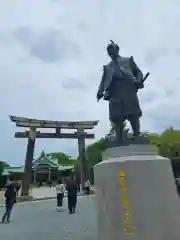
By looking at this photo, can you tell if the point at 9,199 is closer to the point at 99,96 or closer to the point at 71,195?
the point at 71,195

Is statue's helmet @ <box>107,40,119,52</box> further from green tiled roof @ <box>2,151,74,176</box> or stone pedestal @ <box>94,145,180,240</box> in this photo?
green tiled roof @ <box>2,151,74,176</box>

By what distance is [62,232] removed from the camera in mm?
9922

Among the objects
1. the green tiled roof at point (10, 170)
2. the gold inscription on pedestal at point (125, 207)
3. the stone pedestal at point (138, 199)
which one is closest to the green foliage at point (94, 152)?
the green tiled roof at point (10, 170)

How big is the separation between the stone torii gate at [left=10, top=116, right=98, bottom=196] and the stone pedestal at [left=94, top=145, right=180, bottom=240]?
25.9 m

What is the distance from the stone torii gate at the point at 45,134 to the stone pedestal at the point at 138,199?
25.9m

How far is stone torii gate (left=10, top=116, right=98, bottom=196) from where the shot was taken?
107 feet

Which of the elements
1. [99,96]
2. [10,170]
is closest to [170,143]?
[10,170]

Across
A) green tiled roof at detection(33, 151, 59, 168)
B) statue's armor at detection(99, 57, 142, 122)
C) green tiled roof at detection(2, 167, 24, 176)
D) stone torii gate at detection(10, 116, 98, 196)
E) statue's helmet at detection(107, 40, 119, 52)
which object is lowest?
statue's armor at detection(99, 57, 142, 122)

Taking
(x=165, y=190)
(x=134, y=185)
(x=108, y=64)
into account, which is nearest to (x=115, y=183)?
(x=134, y=185)

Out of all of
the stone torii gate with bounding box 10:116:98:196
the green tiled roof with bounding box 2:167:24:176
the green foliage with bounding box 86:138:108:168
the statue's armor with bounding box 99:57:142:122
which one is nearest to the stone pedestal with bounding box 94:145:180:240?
the statue's armor with bounding box 99:57:142:122

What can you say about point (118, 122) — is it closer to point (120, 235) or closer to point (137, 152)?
point (137, 152)

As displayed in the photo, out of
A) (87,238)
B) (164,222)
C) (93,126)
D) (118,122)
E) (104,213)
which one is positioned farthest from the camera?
(93,126)

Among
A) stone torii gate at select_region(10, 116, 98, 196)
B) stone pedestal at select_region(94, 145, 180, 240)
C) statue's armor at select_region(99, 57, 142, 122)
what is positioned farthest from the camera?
stone torii gate at select_region(10, 116, 98, 196)

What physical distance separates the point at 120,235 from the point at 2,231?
18.9 ft
